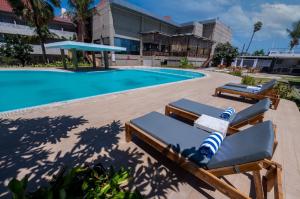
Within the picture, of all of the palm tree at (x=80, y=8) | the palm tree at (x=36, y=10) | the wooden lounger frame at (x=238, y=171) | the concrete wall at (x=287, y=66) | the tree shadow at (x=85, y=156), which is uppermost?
the palm tree at (x=80, y=8)

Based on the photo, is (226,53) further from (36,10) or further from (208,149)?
(208,149)

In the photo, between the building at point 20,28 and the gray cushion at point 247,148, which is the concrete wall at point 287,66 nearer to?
the gray cushion at point 247,148

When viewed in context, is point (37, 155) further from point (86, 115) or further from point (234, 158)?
point (234, 158)

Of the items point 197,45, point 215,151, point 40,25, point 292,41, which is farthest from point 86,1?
point 292,41

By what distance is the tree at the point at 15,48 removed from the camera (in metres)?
18.1

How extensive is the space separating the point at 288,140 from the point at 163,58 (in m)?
27.6

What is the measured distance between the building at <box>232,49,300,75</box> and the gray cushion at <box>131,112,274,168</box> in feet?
110

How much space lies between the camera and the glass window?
27227 mm

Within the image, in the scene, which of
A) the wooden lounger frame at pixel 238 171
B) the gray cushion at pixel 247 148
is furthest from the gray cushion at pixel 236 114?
the wooden lounger frame at pixel 238 171

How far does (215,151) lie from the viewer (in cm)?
255

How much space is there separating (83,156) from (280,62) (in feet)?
129

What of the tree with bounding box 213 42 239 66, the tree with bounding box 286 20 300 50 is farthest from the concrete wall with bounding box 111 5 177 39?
the tree with bounding box 286 20 300 50

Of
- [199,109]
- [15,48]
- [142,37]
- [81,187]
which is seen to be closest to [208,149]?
[81,187]

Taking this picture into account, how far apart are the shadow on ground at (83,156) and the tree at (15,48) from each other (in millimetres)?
19423
